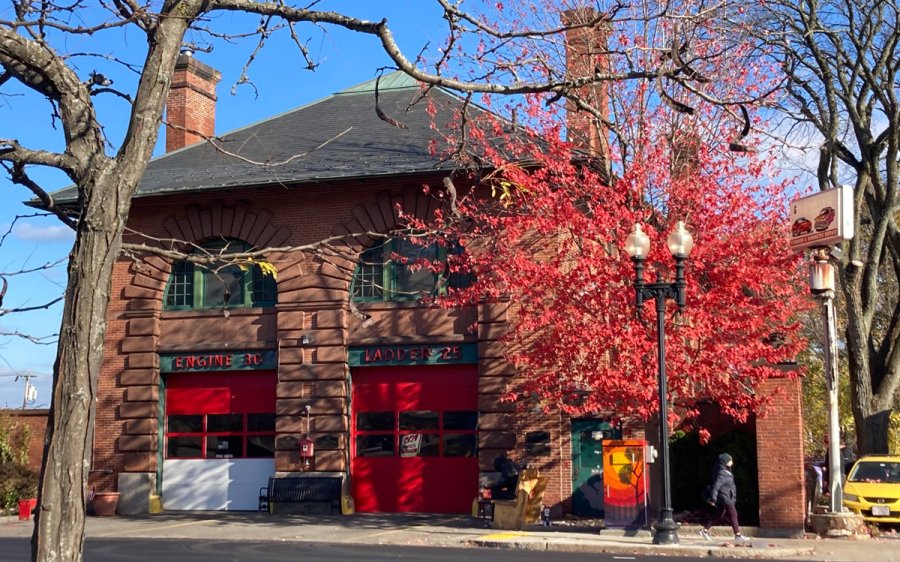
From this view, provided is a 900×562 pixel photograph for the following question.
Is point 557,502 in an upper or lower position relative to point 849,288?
lower

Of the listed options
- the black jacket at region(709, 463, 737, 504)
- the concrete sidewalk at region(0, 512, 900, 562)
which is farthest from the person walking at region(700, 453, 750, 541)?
the concrete sidewalk at region(0, 512, 900, 562)

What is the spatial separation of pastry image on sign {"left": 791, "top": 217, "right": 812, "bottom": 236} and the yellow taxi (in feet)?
19.4

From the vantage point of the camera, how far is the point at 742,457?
22.0m

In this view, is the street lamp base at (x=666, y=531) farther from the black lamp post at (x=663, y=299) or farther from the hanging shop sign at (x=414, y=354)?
the hanging shop sign at (x=414, y=354)

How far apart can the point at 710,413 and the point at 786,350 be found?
434cm

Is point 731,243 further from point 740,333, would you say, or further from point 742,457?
point 742,457

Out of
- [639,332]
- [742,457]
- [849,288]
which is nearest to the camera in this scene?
[639,332]

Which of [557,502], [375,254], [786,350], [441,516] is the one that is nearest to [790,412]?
[786,350]

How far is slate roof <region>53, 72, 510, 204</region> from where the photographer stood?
2619 centimetres

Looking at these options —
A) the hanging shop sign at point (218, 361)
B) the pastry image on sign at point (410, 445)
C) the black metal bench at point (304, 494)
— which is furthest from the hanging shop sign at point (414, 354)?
Result: the black metal bench at point (304, 494)

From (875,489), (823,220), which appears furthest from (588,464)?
(823,220)

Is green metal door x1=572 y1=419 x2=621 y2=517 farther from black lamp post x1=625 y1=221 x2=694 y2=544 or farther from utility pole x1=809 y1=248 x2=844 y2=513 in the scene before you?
black lamp post x1=625 y1=221 x2=694 y2=544

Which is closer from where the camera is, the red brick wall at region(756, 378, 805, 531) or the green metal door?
the red brick wall at region(756, 378, 805, 531)

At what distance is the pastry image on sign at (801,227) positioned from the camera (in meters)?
20.5
